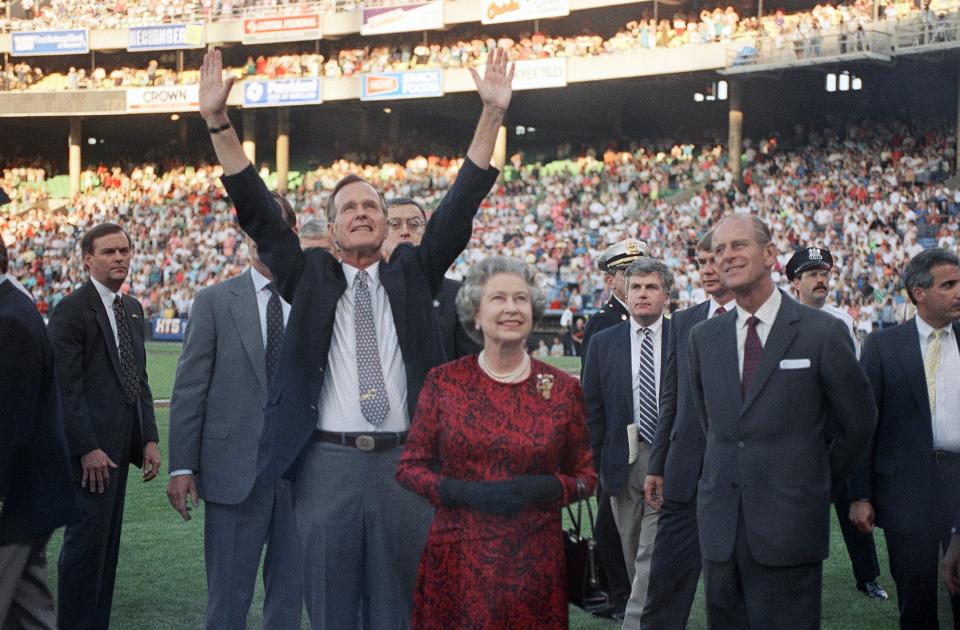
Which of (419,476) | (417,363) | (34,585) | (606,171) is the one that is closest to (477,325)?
(417,363)

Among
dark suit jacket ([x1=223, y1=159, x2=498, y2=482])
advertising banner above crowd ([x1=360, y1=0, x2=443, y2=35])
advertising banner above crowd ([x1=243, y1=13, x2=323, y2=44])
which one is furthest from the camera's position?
advertising banner above crowd ([x1=243, y1=13, x2=323, y2=44])

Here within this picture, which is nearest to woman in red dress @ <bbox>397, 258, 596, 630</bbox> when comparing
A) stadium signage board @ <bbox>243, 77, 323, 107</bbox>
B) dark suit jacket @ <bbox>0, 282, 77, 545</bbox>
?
dark suit jacket @ <bbox>0, 282, 77, 545</bbox>

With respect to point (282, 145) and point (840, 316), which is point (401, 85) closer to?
point (282, 145)

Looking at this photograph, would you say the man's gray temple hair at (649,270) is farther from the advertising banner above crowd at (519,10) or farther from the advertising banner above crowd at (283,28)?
the advertising banner above crowd at (283,28)

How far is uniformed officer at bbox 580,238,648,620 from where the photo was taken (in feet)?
22.4

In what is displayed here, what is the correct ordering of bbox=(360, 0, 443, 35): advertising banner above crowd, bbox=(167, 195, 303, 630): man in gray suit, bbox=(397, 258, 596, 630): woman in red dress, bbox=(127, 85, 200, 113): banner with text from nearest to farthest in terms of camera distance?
bbox=(397, 258, 596, 630): woman in red dress → bbox=(167, 195, 303, 630): man in gray suit → bbox=(360, 0, 443, 35): advertising banner above crowd → bbox=(127, 85, 200, 113): banner with text

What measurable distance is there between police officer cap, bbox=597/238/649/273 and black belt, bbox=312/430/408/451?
3.18 m

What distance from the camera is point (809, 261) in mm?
7844

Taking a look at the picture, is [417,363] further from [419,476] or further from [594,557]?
[594,557]

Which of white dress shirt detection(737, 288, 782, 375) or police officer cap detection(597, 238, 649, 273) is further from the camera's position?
police officer cap detection(597, 238, 649, 273)

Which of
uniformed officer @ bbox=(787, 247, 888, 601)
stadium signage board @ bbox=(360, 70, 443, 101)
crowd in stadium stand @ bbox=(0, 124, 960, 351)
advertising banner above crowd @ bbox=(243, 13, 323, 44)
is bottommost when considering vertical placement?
uniformed officer @ bbox=(787, 247, 888, 601)

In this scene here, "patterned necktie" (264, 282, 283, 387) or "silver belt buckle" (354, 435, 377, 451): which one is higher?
"patterned necktie" (264, 282, 283, 387)

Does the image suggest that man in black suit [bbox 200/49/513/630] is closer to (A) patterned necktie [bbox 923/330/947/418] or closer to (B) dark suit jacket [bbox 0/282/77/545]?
(B) dark suit jacket [bbox 0/282/77/545]

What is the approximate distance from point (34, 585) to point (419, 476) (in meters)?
1.65
